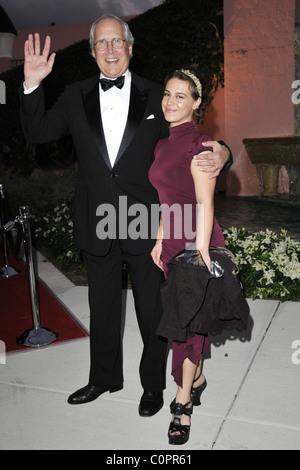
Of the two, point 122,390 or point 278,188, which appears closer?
point 122,390

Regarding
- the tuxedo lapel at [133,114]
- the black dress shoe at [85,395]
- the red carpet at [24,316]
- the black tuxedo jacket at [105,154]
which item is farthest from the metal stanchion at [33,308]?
the tuxedo lapel at [133,114]

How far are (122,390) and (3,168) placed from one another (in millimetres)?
9965

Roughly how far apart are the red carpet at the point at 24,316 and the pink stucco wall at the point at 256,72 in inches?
269

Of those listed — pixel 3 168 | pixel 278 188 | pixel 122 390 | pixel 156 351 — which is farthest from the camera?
pixel 3 168

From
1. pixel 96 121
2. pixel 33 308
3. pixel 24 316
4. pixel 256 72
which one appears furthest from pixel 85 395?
pixel 256 72

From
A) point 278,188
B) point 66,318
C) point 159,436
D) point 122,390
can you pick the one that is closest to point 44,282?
point 66,318

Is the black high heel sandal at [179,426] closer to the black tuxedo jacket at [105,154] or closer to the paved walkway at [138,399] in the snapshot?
the paved walkway at [138,399]

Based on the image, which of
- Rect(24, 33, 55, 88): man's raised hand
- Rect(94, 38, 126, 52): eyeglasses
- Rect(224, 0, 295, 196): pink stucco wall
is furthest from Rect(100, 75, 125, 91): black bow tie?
Rect(224, 0, 295, 196): pink stucco wall

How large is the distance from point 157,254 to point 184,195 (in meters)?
0.45

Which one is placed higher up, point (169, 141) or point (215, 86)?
point (215, 86)

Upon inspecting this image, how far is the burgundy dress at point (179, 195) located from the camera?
253cm

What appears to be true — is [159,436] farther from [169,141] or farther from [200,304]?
[169,141]

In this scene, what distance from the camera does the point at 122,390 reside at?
321cm

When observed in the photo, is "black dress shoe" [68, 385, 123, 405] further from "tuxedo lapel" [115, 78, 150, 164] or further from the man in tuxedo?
"tuxedo lapel" [115, 78, 150, 164]
